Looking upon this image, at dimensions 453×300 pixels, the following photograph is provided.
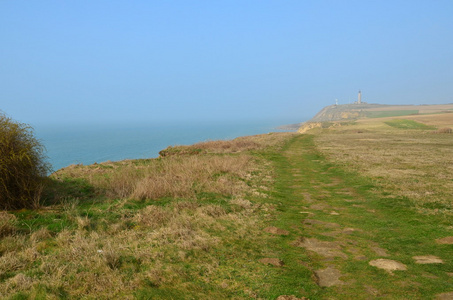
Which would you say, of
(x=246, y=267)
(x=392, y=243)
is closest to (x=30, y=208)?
(x=246, y=267)

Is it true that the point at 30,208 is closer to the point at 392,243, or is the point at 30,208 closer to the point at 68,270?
the point at 68,270

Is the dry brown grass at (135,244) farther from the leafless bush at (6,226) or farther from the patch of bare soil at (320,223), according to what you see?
the patch of bare soil at (320,223)

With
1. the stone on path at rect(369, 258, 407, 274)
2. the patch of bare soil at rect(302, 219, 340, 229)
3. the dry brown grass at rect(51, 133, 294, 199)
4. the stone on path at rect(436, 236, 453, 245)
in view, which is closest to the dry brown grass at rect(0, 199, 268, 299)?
the patch of bare soil at rect(302, 219, 340, 229)

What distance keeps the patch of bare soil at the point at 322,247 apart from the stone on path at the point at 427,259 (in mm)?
1633

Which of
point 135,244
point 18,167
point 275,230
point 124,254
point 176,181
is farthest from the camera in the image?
point 176,181

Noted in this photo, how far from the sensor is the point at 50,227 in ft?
28.8

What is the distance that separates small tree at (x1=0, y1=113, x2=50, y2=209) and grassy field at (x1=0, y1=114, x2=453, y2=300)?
62 cm

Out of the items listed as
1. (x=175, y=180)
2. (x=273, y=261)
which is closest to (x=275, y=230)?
(x=273, y=261)

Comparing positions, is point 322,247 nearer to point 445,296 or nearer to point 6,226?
point 445,296

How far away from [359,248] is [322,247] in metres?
0.95

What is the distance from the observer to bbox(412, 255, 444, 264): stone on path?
21.9 feet

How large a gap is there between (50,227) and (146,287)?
5062 mm

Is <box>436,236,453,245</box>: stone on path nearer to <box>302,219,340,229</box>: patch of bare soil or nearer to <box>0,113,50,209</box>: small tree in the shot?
<box>302,219,340,229</box>: patch of bare soil

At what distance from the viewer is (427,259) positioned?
22.5ft
